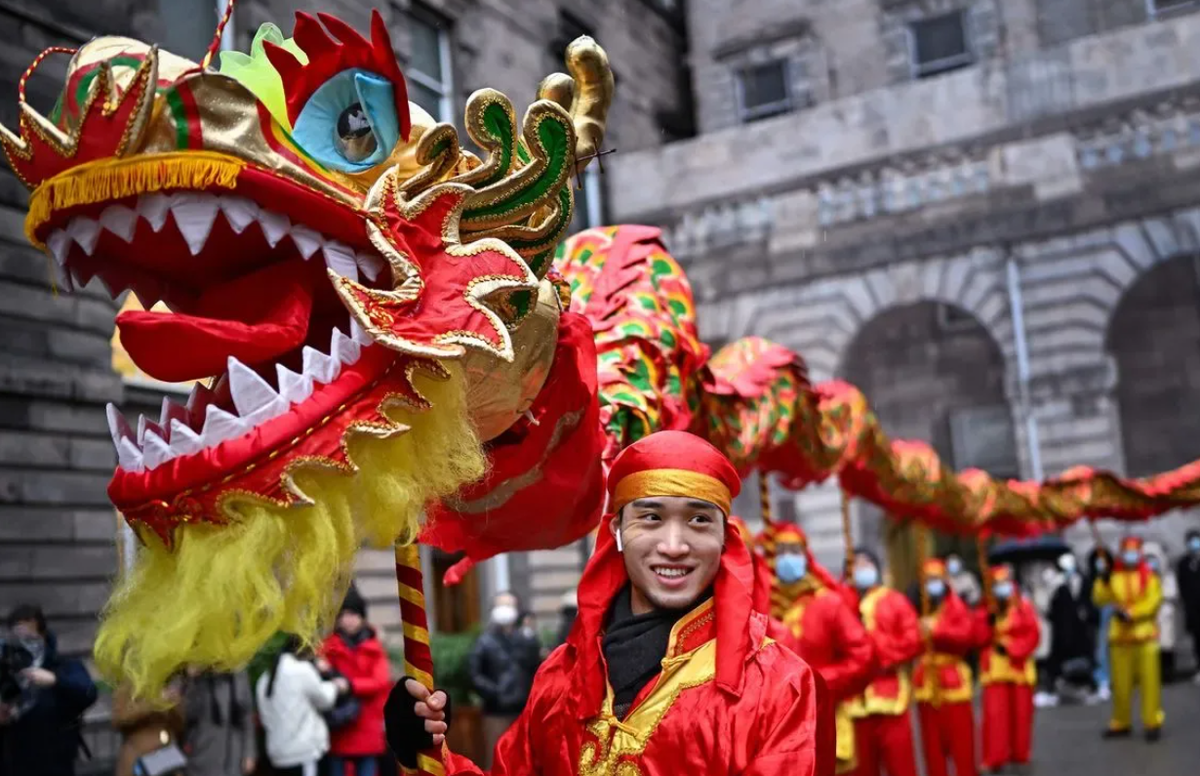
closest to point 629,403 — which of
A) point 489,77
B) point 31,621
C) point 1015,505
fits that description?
point 31,621

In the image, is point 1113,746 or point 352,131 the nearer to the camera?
point 352,131

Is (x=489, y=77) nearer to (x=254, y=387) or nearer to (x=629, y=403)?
(x=629, y=403)

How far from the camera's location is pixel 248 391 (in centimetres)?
213

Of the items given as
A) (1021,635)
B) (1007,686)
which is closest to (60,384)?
(1007,686)

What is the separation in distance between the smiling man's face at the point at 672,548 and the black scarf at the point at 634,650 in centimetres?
4

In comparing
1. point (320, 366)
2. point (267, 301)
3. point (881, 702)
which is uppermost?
point (267, 301)

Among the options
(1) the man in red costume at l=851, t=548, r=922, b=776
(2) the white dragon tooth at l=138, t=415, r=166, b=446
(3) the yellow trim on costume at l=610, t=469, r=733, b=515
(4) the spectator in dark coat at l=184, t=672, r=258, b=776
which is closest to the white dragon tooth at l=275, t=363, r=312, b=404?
(2) the white dragon tooth at l=138, t=415, r=166, b=446

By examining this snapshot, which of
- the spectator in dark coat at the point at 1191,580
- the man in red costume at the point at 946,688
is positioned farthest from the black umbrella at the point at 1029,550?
the man in red costume at the point at 946,688

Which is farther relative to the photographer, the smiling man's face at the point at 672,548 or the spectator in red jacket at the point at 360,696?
the spectator in red jacket at the point at 360,696

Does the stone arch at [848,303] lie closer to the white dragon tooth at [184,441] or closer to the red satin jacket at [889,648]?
the red satin jacket at [889,648]

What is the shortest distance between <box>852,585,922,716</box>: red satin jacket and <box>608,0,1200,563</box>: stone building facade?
8501mm

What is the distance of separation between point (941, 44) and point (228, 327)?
2166 centimetres

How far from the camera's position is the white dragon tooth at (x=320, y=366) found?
2213 millimetres

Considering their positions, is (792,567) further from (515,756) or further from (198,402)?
(198,402)
